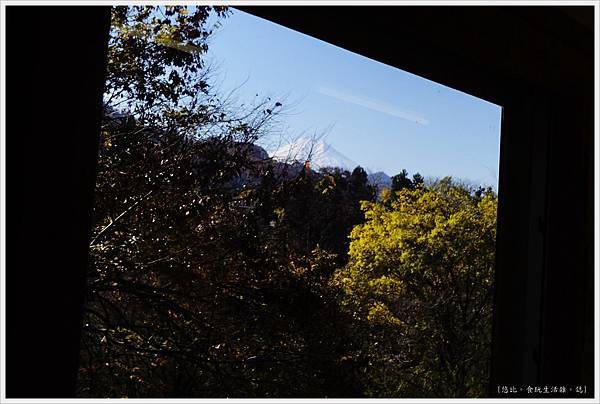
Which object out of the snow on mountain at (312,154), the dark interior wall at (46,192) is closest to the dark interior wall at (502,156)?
the dark interior wall at (46,192)

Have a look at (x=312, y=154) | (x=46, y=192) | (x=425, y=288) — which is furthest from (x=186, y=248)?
(x=425, y=288)

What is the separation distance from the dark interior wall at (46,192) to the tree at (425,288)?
35.0 inches

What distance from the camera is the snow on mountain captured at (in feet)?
5.33

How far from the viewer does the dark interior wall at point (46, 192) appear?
93 centimetres

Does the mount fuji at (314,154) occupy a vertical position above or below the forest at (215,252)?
above

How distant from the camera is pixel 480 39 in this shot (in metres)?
1.70

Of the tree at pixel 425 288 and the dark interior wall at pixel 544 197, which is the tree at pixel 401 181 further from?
the dark interior wall at pixel 544 197

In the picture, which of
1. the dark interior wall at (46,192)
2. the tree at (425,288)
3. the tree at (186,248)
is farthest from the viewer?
the tree at (425,288)

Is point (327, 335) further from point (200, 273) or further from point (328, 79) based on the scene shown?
point (328, 79)

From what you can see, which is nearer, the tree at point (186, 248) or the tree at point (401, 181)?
the tree at point (186, 248)

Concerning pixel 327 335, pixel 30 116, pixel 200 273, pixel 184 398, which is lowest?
pixel 184 398

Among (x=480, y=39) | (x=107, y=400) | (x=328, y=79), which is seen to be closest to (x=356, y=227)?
(x=328, y=79)

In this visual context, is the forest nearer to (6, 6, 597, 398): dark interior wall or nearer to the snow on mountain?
the snow on mountain

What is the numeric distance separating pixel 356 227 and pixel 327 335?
1.02 ft
